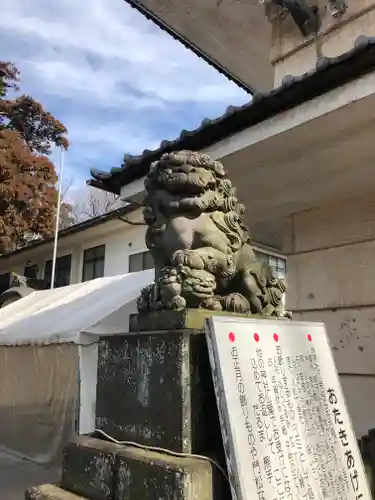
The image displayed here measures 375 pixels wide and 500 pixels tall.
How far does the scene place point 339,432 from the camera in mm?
2555

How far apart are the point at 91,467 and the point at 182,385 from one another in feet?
2.41

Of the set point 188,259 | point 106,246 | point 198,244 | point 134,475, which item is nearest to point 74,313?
point 198,244

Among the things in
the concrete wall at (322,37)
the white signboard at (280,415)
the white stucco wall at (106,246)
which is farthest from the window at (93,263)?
the white signboard at (280,415)

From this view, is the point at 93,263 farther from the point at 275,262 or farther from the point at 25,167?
the point at 275,262

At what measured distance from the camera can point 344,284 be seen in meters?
4.88

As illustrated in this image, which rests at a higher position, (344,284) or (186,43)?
(186,43)

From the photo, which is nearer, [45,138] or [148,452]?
[148,452]

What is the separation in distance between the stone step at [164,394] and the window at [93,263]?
1298 cm

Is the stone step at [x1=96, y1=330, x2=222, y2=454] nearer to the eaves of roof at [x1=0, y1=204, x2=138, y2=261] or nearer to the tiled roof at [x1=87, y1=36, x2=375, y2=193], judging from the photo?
the tiled roof at [x1=87, y1=36, x2=375, y2=193]

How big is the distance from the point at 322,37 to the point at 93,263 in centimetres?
1183

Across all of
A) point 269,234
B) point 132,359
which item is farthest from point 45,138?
point 132,359

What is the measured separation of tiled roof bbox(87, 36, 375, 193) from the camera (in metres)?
3.02

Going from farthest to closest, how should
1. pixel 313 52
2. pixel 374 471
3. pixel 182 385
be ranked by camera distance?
pixel 313 52 < pixel 374 471 < pixel 182 385

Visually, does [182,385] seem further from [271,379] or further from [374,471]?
[374,471]
